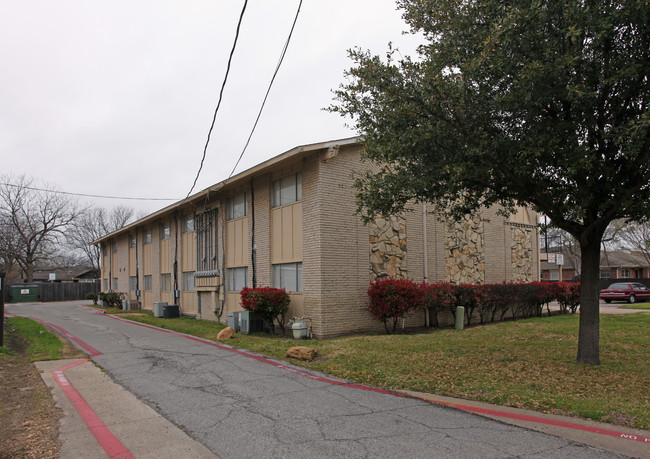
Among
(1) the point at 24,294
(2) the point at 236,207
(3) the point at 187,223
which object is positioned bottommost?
(1) the point at 24,294

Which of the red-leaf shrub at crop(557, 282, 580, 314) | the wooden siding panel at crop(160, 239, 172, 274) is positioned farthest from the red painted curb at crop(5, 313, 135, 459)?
the red-leaf shrub at crop(557, 282, 580, 314)

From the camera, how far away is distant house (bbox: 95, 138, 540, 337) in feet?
44.8

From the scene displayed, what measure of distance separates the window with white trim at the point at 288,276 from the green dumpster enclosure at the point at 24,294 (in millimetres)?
40719

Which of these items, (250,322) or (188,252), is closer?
(250,322)

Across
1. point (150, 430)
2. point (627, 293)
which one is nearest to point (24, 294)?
point (150, 430)

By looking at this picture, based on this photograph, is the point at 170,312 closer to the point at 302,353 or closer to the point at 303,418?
the point at 302,353

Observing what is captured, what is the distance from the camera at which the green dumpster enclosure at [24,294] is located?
45375 mm

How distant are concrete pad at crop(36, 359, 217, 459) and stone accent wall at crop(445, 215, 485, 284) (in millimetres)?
12572

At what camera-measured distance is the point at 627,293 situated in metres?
31.2

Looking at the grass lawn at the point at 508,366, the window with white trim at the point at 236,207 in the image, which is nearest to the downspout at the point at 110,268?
the window with white trim at the point at 236,207

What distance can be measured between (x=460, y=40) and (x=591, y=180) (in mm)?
3472

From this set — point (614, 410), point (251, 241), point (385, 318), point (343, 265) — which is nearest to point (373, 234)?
point (343, 265)

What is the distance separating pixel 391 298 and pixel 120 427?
8963 millimetres

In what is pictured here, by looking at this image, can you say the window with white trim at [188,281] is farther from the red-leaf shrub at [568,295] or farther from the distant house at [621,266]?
the distant house at [621,266]
